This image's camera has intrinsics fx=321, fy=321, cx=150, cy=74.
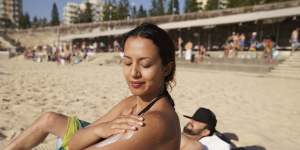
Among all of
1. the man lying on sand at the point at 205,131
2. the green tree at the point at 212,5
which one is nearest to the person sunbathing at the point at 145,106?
the man lying on sand at the point at 205,131

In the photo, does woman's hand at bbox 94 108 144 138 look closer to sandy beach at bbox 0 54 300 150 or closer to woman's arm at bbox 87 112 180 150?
woman's arm at bbox 87 112 180 150

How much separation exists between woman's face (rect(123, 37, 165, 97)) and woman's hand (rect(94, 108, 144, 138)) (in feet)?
0.56

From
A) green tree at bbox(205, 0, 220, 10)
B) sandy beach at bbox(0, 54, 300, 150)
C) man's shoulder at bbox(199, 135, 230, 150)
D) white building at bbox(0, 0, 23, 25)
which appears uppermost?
white building at bbox(0, 0, 23, 25)

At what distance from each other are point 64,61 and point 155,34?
20428 mm

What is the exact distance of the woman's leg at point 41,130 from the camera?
7.19ft

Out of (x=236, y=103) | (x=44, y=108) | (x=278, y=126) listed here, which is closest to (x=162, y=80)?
(x=278, y=126)

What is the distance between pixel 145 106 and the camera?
1607 millimetres

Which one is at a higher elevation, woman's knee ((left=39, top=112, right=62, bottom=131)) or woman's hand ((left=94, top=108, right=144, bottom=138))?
woman's hand ((left=94, top=108, right=144, bottom=138))

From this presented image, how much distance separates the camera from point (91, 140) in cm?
161

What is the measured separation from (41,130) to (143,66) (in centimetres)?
114

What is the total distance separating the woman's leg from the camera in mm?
2191

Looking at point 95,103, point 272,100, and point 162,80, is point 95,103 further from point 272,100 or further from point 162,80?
point 162,80

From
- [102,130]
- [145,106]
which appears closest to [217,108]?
[145,106]

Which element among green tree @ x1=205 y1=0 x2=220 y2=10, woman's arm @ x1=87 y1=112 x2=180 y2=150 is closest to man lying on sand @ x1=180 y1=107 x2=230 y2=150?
woman's arm @ x1=87 y1=112 x2=180 y2=150
